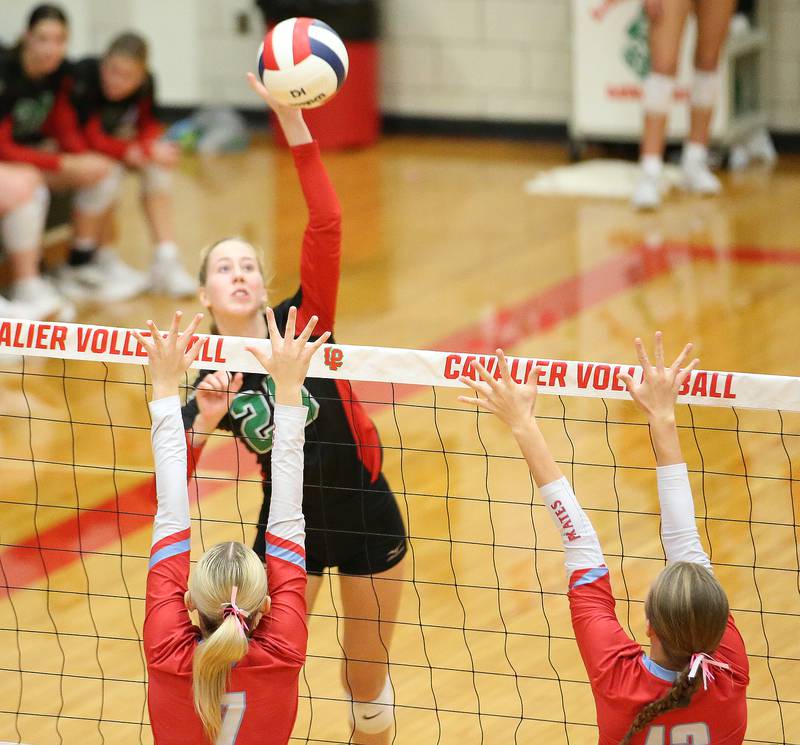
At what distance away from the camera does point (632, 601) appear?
13.4 ft

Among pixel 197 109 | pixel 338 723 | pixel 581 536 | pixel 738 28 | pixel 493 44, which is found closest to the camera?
pixel 581 536

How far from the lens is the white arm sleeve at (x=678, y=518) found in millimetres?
2533

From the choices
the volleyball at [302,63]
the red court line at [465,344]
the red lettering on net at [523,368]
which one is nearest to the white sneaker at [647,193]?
the red court line at [465,344]

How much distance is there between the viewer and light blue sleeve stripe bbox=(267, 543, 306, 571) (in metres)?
2.54

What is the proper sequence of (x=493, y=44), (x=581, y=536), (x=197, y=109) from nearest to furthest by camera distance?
(x=581, y=536) → (x=493, y=44) → (x=197, y=109)

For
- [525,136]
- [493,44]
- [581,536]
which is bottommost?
[525,136]

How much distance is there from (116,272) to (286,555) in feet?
17.5

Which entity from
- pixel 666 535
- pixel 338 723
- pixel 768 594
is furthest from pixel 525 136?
pixel 666 535

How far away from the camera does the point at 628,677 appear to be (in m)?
2.30

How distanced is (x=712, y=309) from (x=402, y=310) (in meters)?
1.62

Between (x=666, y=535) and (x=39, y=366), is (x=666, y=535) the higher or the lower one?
the higher one

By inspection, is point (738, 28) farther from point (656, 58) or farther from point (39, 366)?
point (39, 366)

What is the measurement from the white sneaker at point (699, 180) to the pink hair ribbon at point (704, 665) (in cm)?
704

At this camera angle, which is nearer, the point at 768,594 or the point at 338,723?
the point at 338,723
